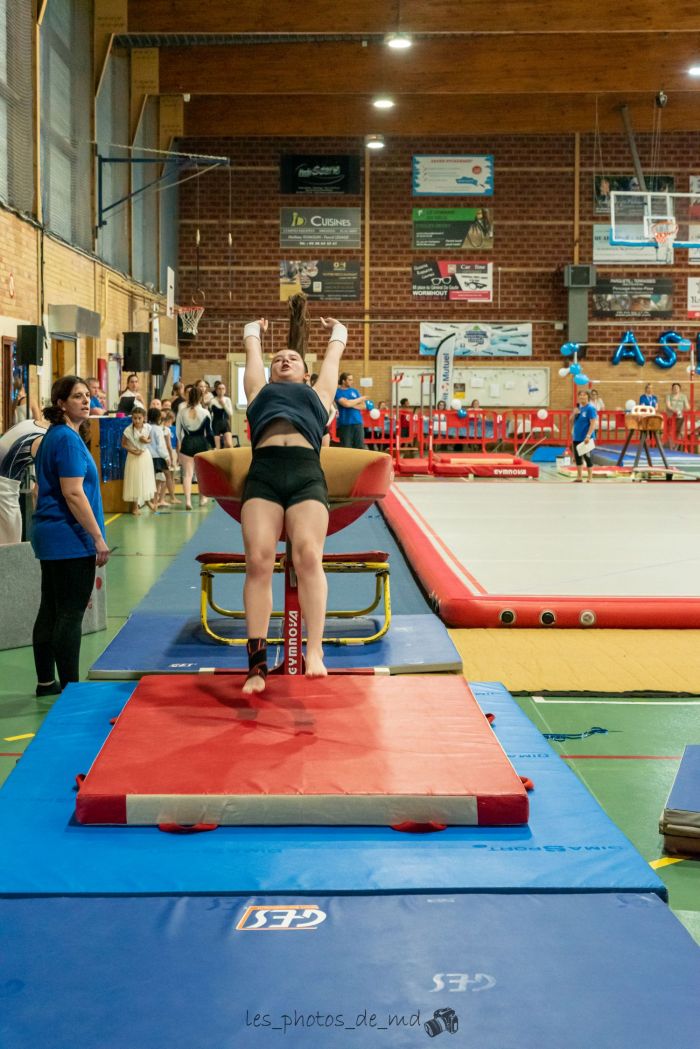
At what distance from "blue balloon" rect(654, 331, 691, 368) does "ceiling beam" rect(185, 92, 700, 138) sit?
13.5 feet

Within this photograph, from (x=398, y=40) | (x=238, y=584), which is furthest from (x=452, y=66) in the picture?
(x=238, y=584)

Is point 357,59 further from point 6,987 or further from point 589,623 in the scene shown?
point 6,987

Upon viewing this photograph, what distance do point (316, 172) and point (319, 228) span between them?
113 cm

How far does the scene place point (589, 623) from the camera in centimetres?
583

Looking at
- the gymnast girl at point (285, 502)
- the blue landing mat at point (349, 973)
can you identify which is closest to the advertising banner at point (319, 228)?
the gymnast girl at point (285, 502)

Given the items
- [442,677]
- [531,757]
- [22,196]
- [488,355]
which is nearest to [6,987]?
[531,757]

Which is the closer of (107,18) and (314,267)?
(107,18)

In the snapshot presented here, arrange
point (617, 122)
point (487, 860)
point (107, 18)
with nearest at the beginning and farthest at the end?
point (487, 860) < point (107, 18) < point (617, 122)

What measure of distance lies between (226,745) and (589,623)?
120 inches

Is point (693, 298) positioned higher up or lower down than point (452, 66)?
lower down

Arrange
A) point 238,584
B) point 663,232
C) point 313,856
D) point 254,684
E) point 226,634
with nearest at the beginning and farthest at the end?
point 313,856 → point 254,684 → point 226,634 → point 238,584 → point 663,232

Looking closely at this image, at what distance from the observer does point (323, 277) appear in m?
22.9

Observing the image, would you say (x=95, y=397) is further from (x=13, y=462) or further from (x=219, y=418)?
(x=13, y=462)

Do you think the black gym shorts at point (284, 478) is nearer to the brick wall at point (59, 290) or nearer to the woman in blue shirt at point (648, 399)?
the brick wall at point (59, 290)
